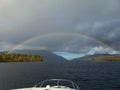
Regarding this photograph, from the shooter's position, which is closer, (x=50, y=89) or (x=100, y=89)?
(x=50, y=89)

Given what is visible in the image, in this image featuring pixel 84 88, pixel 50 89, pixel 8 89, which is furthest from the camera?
pixel 84 88

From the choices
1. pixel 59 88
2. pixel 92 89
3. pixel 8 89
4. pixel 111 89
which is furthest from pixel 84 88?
pixel 59 88

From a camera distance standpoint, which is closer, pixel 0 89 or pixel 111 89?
pixel 0 89

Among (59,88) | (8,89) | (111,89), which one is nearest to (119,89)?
(111,89)

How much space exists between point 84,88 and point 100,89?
15.3 ft

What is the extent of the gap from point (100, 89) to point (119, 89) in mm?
6531

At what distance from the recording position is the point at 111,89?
7388 cm

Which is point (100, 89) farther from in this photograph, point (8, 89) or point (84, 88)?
point (8, 89)

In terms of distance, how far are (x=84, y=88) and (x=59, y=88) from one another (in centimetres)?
3862

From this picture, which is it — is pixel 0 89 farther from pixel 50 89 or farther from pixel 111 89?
pixel 50 89

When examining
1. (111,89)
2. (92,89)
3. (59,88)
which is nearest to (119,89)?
(111,89)

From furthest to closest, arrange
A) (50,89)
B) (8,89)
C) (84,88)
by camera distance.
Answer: (84,88) → (8,89) → (50,89)

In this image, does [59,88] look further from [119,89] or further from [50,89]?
[119,89]

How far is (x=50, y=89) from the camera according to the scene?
34.8m
